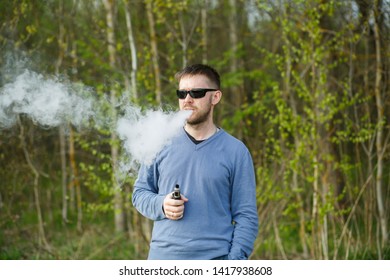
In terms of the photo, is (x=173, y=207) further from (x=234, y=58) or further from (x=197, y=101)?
(x=234, y=58)

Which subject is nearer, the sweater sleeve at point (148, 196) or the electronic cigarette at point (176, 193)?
the electronic cigarette at point (176, 193)

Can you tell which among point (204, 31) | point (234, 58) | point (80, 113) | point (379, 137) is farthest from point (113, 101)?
point (234, 58)

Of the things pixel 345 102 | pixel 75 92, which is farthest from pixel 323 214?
pixel 75 92

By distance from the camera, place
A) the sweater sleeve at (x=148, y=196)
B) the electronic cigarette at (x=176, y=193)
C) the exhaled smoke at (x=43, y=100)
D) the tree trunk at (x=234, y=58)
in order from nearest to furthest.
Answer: the electronic cigarette at (x=176, y=193) < the sweater sleeve at (x=148, y=196) < the exhaled smoke at (x=43, y=100) < the tree trunk at (x=234, y=58)

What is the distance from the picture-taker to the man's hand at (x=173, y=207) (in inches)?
95.8

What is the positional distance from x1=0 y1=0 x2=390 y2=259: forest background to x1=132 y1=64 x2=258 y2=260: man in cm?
318

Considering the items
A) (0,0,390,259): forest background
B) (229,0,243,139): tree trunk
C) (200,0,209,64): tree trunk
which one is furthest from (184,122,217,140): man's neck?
(229,0,243,139): tree trunk

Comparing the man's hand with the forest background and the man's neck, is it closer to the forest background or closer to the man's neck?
the man's neck

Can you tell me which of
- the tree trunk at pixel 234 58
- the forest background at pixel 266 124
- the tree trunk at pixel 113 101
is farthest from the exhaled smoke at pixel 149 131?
the tree trunk at pixel 234 58

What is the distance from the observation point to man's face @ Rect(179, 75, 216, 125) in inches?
104

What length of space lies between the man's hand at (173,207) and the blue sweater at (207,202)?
48 millimetres

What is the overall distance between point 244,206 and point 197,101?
0.54 metres

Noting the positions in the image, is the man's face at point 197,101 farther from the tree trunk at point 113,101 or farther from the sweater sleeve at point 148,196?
the tree trunk at point 113,101

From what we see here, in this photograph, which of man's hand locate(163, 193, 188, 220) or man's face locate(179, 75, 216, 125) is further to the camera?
man's face locate(179, 75, 216, 125)
